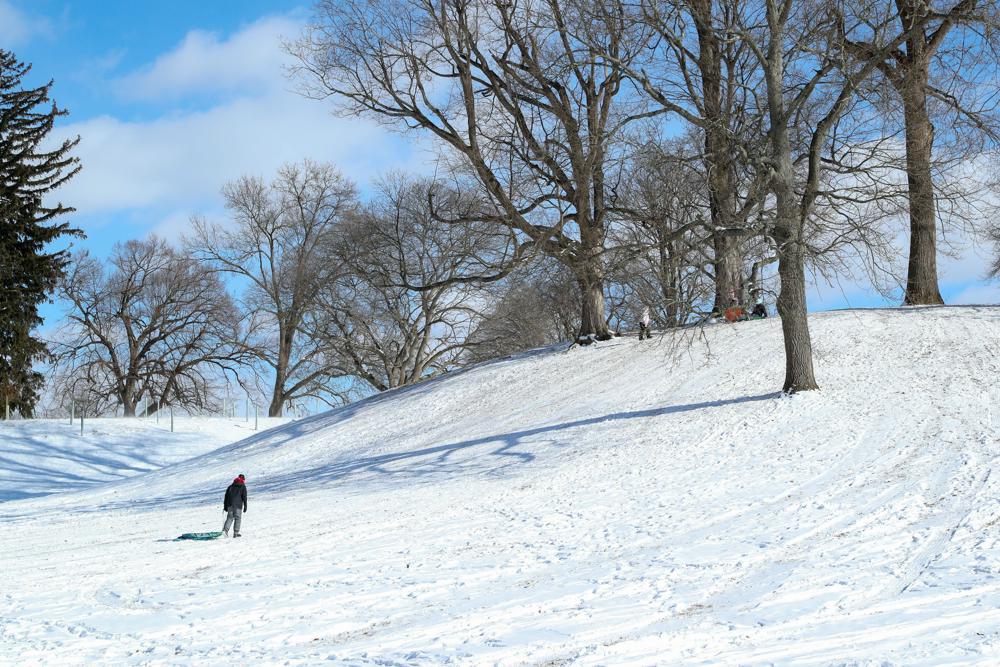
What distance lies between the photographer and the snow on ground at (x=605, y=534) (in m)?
6.96

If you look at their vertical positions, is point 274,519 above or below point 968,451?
below

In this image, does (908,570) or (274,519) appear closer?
(908,570)

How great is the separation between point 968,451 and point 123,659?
36.4ft

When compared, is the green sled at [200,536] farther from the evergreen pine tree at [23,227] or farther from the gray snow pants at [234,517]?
the evergreen pine tree at [23,227]

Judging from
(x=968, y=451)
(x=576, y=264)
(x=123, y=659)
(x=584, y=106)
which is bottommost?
(x=123, y=659)

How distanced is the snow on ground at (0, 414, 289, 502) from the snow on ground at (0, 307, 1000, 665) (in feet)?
26.0

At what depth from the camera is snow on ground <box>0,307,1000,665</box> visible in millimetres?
6961

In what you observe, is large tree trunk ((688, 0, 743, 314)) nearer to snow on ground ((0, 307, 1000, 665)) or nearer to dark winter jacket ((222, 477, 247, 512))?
snow on ground ((0, 307, 1000, 665))

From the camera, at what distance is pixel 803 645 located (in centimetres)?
637

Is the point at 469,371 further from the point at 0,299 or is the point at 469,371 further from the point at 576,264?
the point at 0,299

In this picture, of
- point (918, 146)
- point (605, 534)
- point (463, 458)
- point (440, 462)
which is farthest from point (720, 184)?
point (605, 534)

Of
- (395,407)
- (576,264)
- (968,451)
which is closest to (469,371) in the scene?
(395,407)

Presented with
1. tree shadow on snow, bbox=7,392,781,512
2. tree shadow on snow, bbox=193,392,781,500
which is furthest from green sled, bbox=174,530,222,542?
tree shadow on snow, bbox=193,392,781,500

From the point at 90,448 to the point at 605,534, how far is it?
91.2 feet
